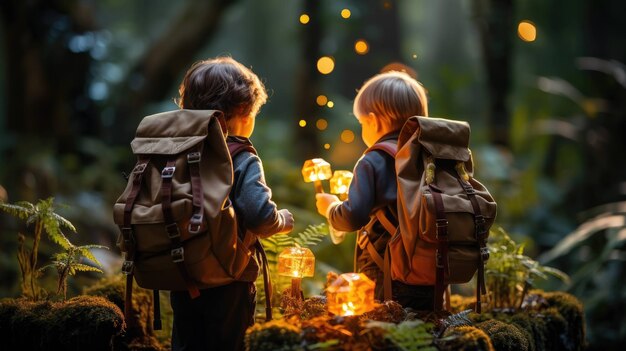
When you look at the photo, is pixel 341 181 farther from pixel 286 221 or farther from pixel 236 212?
pixel 236 212

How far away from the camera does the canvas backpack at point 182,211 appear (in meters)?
3.19

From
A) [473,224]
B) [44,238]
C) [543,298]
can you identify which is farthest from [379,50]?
[473,224]

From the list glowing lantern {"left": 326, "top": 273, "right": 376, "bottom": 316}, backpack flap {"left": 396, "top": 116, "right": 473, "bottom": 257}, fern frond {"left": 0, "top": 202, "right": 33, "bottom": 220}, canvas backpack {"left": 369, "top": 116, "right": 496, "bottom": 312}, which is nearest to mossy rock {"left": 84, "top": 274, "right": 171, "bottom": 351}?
fern frond {"left": 0, "top": 202, "right": 33, "bottom": 220}

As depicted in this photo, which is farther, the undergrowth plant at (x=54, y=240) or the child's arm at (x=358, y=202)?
the undergrowth plant at (x=54, y=240)

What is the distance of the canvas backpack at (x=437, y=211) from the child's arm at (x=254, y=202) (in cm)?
74

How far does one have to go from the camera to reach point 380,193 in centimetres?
375

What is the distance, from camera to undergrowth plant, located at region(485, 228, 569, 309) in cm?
444

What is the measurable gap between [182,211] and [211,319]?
2.43 ft

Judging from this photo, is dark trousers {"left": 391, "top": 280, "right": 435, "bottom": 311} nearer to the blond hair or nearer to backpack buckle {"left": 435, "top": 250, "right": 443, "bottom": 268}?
backpack buckle {"left": 435, "top": 250, "right": 443, "bottom": 268}

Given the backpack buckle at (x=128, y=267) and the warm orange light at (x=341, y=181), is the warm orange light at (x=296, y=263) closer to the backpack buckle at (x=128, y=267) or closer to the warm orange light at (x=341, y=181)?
the warm orange light at (x=341, y=181)

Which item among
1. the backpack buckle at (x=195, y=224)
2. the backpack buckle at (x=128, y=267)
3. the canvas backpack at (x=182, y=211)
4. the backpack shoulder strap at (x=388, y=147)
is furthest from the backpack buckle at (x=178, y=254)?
the backpack shoulder strap at (x=388, y=147)

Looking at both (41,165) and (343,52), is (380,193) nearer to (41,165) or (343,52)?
(41,165)

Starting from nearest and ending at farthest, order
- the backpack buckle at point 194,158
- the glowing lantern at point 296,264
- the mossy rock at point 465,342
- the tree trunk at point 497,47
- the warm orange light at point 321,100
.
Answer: the mossy rock at point 465,342 < the backpack buckle at point 194,158 < the glowing lantern at point 296,264 < the warm orange light at point 321,100 < the tree trunk at point 497,47

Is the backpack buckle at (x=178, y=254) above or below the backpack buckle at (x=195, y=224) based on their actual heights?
below
